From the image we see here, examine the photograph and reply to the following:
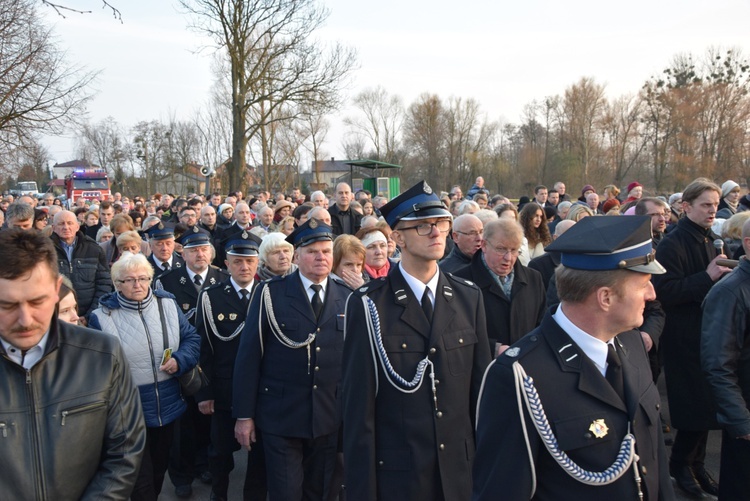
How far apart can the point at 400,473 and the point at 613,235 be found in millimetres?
1571

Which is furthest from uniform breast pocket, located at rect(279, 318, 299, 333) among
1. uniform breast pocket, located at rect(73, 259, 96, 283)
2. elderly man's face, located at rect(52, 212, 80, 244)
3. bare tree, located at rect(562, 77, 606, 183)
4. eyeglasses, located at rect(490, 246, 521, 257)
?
bare tree, located at rect(562, 77, 606, 183)

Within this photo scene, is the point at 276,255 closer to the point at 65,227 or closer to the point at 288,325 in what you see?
the point at 288,325

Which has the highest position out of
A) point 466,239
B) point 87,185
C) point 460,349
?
point 87,185

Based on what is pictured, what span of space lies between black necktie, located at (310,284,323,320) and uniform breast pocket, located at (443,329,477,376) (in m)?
1.42

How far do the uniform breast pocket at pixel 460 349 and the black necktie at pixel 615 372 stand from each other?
1020 mm

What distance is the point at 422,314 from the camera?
3.09 metres

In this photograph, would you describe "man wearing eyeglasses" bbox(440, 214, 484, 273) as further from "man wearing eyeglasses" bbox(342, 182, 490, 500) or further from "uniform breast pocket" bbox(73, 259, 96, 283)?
"uniform breast pocket" bbox(73, 259, 96, 283)

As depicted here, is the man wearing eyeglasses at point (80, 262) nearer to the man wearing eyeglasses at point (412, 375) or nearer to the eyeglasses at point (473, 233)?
the eyeglasses at point (473, 233)

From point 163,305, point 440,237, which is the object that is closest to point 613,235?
point 440,237

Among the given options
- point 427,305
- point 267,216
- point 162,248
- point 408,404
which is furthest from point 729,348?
point 267,216

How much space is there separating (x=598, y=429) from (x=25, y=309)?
7.15 feet

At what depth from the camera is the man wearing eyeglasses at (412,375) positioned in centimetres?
293

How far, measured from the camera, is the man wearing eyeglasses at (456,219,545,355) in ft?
14.4

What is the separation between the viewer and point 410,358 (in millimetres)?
3018
